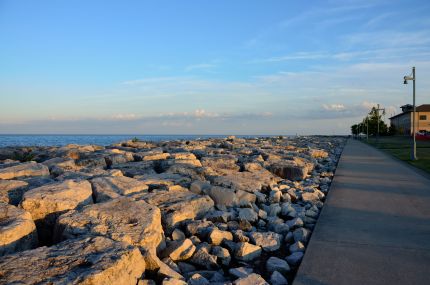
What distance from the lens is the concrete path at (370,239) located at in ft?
13.5

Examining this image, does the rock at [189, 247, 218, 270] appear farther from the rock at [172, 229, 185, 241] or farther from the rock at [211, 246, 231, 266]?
the rock at [172, 229, 185, 241]

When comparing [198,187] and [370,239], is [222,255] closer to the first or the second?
[370,239]

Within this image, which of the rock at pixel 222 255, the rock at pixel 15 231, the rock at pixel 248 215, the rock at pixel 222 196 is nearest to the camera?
the rock at pixel 15 231

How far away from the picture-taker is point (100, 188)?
6.14 meters

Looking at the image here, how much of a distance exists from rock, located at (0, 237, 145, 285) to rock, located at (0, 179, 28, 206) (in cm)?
221

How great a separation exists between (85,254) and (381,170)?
1252 centimetres

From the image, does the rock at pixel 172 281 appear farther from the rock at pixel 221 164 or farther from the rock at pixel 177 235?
the rock at pixel 221 164

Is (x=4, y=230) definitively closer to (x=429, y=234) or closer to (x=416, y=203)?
(x=429, y=234)

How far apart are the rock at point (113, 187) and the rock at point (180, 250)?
1.55 metres

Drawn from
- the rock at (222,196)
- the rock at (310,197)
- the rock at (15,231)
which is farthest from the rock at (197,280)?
the rock at (310,197)

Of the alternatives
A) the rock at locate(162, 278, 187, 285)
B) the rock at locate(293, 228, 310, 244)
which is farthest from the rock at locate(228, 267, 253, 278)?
the rock at locate(293, 228, 310, 244)

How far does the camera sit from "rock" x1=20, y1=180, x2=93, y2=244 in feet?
16.2

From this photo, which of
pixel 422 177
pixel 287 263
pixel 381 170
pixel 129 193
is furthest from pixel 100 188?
pixel 381 170

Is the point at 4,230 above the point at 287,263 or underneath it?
above
